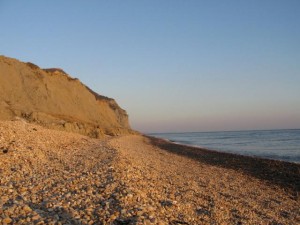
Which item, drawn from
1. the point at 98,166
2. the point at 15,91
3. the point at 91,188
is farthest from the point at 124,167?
the point at 15,91

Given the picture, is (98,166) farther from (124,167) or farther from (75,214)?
(75,214)

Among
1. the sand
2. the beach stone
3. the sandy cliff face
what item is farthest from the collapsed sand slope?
the sandy cliff face

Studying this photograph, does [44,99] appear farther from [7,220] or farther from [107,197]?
[7,220]

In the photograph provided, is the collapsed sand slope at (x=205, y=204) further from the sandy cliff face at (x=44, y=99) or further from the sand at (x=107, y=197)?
the sandy cliff face at (x=44, y=99)

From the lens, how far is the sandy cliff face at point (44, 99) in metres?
Answer: 29.7

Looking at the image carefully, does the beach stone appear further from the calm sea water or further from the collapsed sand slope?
the calm sea water

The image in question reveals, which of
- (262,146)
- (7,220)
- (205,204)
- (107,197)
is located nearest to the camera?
(7,220)

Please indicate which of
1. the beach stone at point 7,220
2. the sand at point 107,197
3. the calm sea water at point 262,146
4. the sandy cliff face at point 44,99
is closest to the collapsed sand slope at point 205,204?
the sand at point 107,197

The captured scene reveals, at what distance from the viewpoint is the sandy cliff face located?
29734 mm

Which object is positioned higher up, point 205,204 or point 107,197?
point 107,197

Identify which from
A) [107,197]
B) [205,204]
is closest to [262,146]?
[205,204]

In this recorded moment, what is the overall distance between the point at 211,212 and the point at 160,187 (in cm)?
235

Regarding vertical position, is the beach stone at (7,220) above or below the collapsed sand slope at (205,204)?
above

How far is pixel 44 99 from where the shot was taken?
4278 cm
